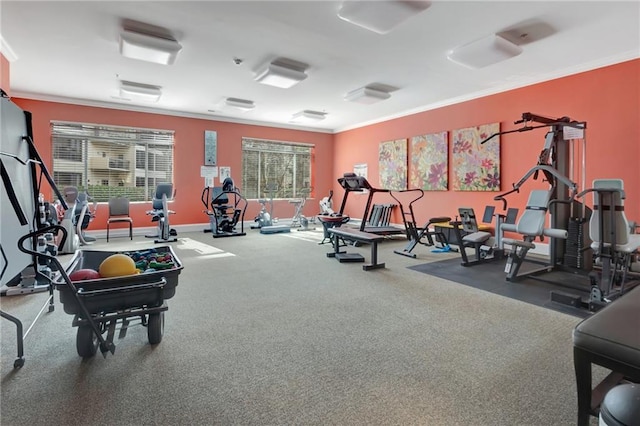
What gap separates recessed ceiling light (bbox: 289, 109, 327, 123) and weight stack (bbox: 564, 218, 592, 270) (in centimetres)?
587

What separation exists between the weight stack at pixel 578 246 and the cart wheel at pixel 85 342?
5.06 meters

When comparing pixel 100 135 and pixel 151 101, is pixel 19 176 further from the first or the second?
pixel 100 135

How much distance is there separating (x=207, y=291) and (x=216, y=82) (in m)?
4.00

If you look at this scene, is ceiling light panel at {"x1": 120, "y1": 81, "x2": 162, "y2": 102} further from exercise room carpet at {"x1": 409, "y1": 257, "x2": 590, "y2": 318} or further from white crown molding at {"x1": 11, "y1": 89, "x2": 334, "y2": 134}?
exercise room carpet at {"x1": 409, "y1": 257, "x2": 590, "y2": 318}

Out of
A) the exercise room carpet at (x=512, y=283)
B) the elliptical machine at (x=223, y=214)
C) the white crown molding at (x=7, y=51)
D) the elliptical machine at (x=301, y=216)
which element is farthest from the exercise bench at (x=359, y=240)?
the white crown molding at (x=7, y=51)

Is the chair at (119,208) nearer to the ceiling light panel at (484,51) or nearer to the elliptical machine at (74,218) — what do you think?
the elliptical machine at (74,218)

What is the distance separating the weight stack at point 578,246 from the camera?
4.08m

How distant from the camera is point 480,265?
488 centimetres

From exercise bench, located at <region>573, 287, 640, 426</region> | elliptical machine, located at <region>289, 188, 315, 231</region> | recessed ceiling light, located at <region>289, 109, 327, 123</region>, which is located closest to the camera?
exercise bench, located at <region>573, 287, 640, 426</region>

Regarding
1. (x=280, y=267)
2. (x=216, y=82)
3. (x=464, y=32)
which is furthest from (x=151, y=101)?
(x=464, y=32)

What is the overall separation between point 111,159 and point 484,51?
7.64 m

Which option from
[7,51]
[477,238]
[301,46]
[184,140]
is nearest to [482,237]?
[477,238]

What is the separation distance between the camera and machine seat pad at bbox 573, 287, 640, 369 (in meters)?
1.17

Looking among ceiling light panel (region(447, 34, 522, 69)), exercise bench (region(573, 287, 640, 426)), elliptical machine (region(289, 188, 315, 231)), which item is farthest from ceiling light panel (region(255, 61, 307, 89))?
exercise bench (region(573, 287, 640, 426))
